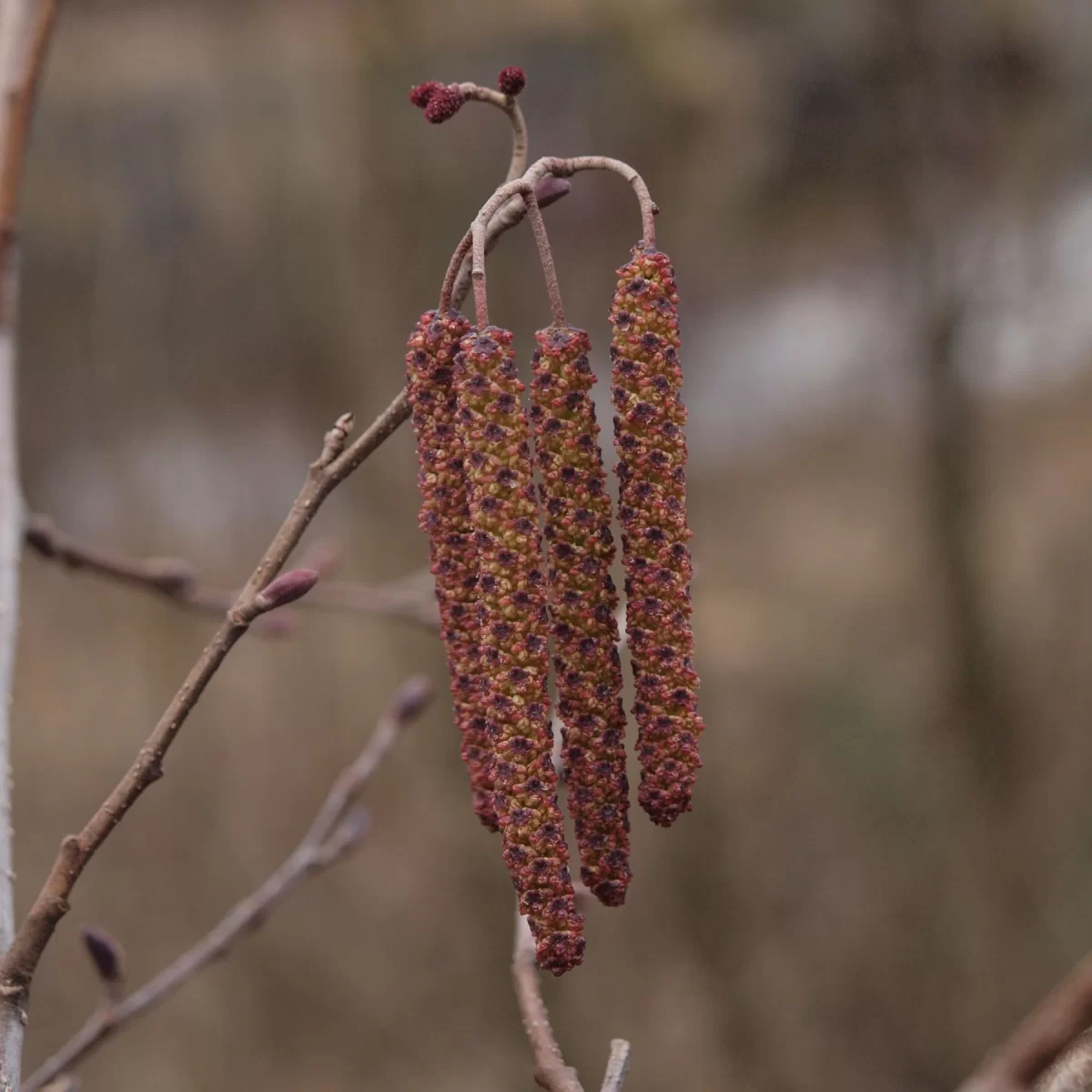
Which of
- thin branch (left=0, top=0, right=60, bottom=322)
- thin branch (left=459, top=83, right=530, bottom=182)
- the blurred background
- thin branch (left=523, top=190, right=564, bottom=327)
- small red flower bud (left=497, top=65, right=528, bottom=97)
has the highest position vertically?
thin branch (left=0, top=0, right=60, bottom=322)

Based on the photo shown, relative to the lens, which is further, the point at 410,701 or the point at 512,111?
the point at 410,701

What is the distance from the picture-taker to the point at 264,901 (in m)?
1.24

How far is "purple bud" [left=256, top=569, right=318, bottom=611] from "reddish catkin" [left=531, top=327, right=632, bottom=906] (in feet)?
0.58

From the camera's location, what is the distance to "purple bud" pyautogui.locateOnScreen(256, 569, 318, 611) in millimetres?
754

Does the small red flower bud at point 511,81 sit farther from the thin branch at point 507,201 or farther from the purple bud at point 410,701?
the purple bud at point 410,701

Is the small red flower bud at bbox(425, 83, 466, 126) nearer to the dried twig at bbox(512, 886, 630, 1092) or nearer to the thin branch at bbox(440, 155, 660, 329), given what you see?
the thin branch at bbox(440, 155, 660, 329)

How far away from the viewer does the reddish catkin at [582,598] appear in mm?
648

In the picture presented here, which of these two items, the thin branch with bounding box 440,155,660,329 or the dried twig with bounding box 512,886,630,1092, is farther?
the dried twig with bounding box 512,886,630,1092

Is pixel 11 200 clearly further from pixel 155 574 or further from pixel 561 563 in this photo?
pixel 561 563

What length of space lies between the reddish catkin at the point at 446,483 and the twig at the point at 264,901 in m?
0.58

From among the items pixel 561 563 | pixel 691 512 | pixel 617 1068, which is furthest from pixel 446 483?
pixel 691 512

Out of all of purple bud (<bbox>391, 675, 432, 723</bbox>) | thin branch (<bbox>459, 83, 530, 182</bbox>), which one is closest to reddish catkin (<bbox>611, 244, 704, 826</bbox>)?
thin branch (<bbox>459, 83, 530, 182</bbox>)

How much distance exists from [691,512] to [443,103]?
4.43 metres

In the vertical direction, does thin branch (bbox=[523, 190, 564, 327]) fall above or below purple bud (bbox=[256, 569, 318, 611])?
above
